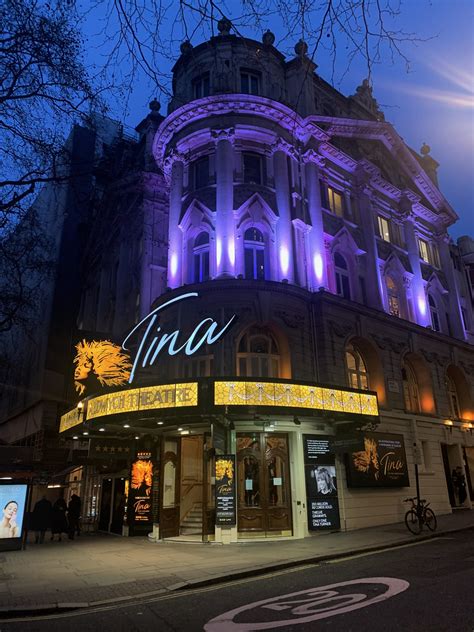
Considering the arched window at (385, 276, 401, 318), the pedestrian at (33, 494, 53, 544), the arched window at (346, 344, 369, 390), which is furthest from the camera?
the arched window at (385, 276, 401, 318)

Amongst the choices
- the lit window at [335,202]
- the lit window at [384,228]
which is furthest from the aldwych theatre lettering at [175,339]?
the lit window at [384,228]

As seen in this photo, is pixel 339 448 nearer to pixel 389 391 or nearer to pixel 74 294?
pixel 389 391

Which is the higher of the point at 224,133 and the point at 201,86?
the point at 201,86

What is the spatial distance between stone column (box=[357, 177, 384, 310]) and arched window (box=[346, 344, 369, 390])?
3.11 metres

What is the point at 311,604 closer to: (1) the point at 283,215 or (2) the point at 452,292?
(1) the point at 283,215

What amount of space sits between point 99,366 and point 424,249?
2342cm

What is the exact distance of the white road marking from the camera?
6.41 meters

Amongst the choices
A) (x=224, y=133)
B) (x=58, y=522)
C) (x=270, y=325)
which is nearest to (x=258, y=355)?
(x=270, y=325)

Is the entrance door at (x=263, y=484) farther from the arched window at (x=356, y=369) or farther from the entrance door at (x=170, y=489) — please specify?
the arched window at (x=356, y=369)

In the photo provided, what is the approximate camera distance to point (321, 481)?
691 inches

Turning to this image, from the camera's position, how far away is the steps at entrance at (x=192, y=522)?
18.1 m

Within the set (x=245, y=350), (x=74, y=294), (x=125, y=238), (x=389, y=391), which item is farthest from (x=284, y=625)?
(x=74, y=294)

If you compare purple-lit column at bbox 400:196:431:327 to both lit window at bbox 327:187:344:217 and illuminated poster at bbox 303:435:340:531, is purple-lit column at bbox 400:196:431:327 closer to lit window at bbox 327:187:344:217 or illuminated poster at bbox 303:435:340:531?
lit window at bbox 327:187:344:217

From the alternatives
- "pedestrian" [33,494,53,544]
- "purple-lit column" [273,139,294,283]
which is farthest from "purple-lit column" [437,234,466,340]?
"pedestrian" [33,494,53,544]
